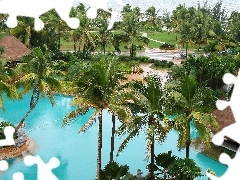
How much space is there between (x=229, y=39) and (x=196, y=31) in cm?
295

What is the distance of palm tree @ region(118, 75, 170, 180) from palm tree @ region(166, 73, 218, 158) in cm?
36

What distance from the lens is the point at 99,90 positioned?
35.1 feet

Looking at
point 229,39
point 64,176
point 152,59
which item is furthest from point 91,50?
point 64,176

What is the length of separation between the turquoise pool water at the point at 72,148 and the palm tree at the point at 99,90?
188 inches

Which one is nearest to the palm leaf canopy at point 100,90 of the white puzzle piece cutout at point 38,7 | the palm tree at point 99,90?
the palm tree at point 99,90

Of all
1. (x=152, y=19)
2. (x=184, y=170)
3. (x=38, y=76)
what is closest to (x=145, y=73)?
(x=38, y=76)

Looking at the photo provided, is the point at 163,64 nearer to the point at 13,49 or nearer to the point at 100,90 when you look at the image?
the point at 13,49

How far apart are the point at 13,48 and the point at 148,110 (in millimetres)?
19717

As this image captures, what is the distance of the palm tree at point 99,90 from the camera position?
10.7 metres

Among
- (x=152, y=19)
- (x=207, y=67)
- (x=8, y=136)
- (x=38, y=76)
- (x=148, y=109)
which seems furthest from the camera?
(x=152, y=19)

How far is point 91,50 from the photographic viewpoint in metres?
35.2

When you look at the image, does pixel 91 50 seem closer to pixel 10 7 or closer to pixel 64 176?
pixel 64 176

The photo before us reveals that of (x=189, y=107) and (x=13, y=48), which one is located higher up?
(x=13, y=48)

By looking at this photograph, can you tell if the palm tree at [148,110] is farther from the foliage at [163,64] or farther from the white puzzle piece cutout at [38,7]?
the foliage at [163,64]
